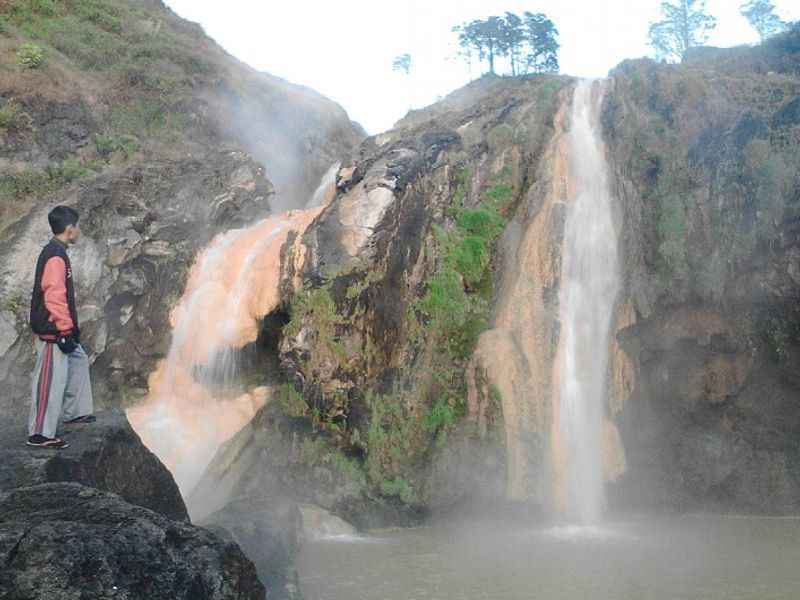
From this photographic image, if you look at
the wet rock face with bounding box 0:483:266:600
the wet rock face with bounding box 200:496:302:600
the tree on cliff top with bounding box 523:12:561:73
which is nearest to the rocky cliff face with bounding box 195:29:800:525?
the wet rock face with bounding box 200:496:302:600

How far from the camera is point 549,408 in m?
12.6

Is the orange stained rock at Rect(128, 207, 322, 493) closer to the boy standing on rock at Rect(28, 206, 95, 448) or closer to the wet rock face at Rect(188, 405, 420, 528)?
the wet rock face at Rect(188, 405, 420, 528)

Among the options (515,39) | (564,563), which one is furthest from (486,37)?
(564,563)

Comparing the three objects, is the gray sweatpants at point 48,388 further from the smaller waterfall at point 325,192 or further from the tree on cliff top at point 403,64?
the tree on cliff top at point 403,64

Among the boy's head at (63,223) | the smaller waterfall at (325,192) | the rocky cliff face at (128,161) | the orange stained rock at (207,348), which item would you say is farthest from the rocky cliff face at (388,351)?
the boy's head at (63,223)

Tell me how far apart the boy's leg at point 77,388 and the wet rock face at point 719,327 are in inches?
382

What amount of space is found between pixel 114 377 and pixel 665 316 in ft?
35.6

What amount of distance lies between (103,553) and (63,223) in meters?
3.31

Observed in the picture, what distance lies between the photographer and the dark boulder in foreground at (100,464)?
5570 mm

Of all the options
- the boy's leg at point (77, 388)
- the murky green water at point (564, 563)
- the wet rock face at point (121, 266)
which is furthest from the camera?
the wet rock face at point (121, 266)

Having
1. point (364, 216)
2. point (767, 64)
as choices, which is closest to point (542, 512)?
point (364, 216)

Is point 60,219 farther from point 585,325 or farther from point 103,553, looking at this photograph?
point 585,325

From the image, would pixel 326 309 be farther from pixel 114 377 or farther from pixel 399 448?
pixel 114 377

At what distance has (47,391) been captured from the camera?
19.0 feet
